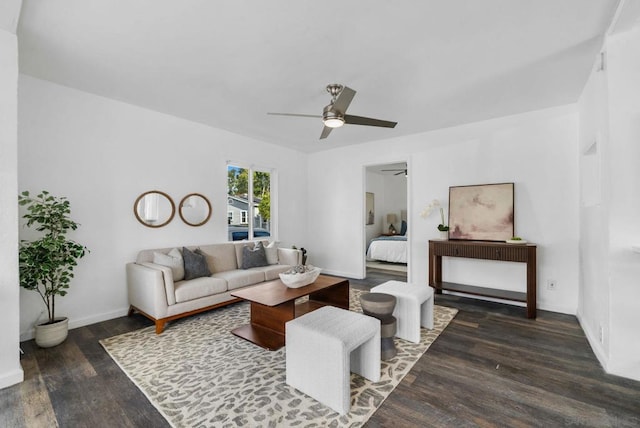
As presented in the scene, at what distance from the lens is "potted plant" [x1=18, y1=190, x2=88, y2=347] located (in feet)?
8.42

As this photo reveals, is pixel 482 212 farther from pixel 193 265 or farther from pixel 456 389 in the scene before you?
pixel 193 265

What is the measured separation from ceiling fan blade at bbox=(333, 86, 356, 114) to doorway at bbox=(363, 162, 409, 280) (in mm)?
4586

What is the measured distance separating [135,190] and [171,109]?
115 centimetres

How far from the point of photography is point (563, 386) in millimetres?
2061

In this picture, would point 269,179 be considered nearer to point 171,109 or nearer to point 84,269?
point 171,109

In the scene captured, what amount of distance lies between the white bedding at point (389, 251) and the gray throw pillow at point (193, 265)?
4.35 meters

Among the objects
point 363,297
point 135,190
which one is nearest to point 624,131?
point 363,297

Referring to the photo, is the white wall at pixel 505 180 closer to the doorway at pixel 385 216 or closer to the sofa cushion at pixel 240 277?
the doorway at pixel 385 216

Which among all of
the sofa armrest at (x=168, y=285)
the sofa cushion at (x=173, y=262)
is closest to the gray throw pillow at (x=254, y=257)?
the sofa cushion at (x=173, y=262)

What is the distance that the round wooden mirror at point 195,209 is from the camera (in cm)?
413

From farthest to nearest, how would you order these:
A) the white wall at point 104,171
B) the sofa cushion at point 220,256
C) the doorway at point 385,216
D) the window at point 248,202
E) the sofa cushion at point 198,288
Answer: the doorway at point 385,216
the window at point 248,202
the sofa cushion at point 220,256
the sofa cushion at point 198,288
the white wall at point 104,171

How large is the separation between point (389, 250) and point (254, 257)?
11.9ft

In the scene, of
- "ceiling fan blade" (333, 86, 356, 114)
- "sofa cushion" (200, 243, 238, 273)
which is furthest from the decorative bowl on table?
"ceiling fan blade" (333, 86, 356, 114)

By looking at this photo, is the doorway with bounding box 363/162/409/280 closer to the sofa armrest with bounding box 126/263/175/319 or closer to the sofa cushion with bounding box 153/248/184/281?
the sofa cushion with bounding box 153/248/184/281
